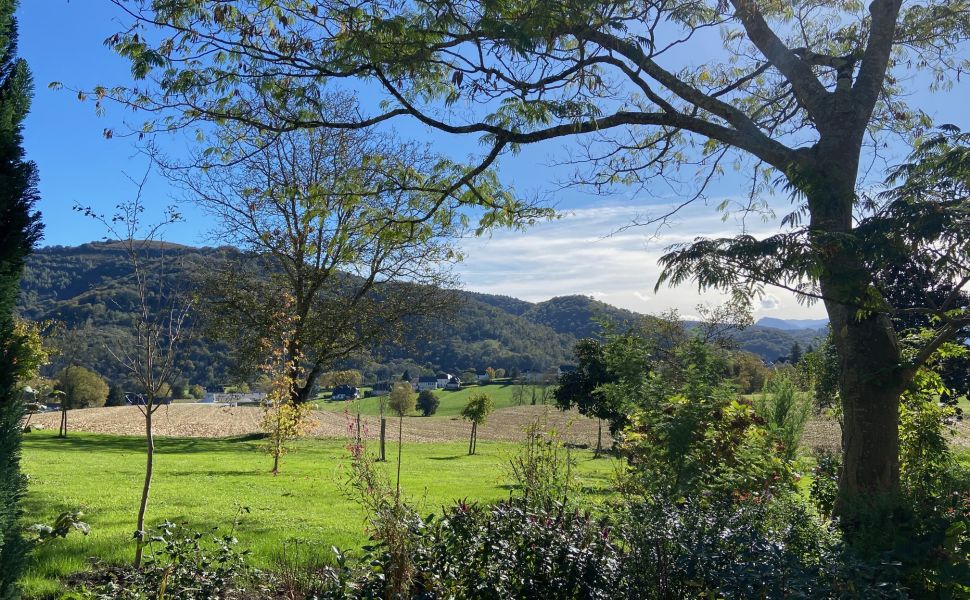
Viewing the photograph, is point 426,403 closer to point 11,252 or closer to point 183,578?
point 183,578

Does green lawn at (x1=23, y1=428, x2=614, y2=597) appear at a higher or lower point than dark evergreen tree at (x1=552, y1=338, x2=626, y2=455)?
lower

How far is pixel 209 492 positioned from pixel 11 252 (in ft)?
23.8

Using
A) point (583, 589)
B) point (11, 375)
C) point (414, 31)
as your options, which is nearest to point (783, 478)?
point (583, 589)

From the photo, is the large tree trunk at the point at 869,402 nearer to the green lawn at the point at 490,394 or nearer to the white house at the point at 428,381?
the green lawn at the point at 490,394

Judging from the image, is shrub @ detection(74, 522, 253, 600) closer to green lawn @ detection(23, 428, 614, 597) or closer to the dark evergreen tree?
green lawn @ detection(23, 428, 614, 597)

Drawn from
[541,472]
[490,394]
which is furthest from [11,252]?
[490,394]

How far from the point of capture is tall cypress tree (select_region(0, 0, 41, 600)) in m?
3.19

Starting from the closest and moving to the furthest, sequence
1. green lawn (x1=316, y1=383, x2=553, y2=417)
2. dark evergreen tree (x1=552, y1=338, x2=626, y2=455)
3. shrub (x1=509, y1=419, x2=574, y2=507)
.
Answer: shrub (x1=509, y1=419, x2=574, y2=507)
dark evergreen tree (x1=552, y1=338, x2=626, y2=455)
green lawn (x1=316, y1=383, x2=553, y2=417)

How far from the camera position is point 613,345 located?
26.1 ft

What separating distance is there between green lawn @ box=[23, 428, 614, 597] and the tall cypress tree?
4.51 feet

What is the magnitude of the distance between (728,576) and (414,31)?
519 centimetres

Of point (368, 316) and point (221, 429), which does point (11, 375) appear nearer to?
point (368, 316)

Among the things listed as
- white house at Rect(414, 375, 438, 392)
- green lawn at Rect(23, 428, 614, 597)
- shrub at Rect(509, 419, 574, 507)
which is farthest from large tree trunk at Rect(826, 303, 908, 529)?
white house at Rect(414, 375, 438, 392)

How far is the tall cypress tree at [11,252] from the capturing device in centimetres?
319
